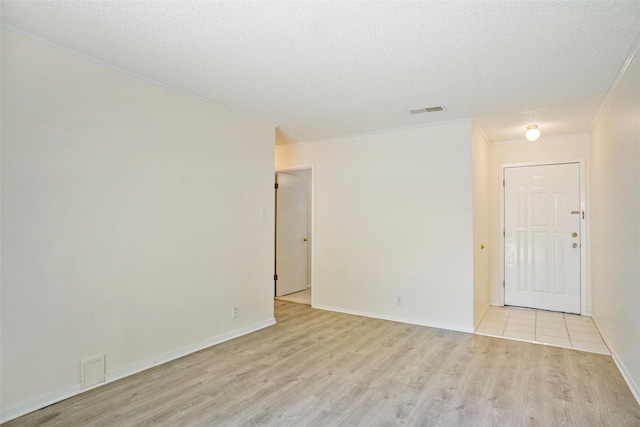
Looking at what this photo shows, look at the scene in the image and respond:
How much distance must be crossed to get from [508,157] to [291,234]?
3.56 m

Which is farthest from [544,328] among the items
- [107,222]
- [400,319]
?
[107,222]

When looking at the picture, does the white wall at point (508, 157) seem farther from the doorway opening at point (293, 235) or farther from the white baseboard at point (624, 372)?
the doorway opening at point (293, 235)

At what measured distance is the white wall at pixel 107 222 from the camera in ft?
7.20

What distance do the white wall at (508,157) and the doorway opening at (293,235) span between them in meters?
2.74

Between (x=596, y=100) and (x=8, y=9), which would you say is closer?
(x=8, y=9)

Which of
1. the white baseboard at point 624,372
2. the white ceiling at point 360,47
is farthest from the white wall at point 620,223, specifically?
the white ceiling at point 360,47

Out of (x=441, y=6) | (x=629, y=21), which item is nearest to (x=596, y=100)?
(x=629, y=21)

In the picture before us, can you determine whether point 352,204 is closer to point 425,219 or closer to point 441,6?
point 425,219

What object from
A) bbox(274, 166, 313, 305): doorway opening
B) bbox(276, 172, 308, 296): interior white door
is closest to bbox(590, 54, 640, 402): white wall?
bbox(274, 166, 313, 305): doorway opening

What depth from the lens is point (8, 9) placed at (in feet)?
6.51

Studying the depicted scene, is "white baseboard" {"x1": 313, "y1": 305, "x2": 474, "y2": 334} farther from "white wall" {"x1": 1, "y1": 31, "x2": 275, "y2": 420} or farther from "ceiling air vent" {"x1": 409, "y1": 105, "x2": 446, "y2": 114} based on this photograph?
"ceiling air vent" {"x1": 409, "y1": 105, "x2": 446, "y2": 114}

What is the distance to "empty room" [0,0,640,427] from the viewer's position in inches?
84.8

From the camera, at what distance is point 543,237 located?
16.0 feet

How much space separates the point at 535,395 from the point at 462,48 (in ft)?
8.16
